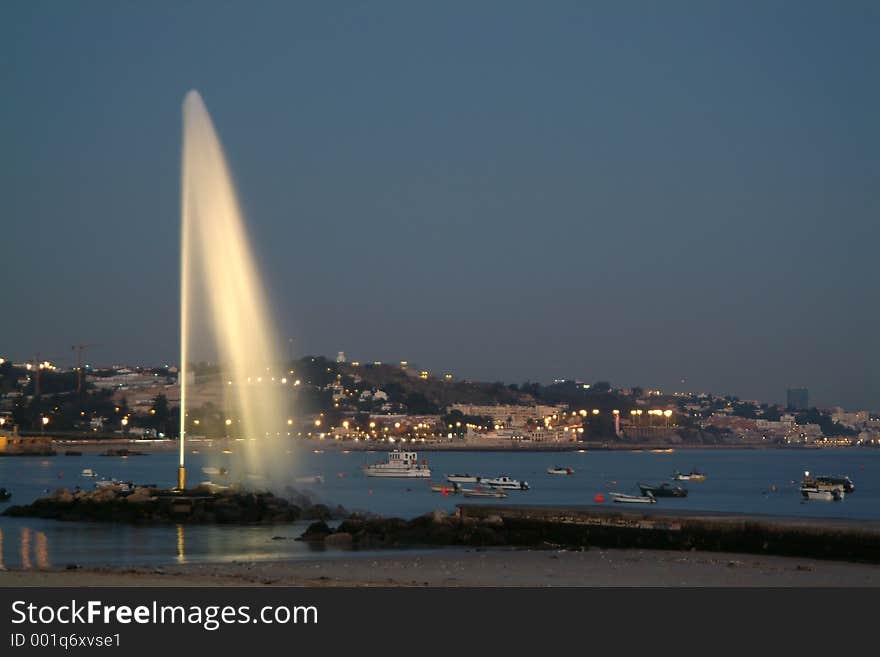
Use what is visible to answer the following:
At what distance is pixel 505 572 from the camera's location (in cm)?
2047

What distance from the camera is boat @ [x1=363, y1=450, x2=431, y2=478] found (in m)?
85.4

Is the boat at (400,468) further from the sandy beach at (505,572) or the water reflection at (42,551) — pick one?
the sandy beach at (505,572)

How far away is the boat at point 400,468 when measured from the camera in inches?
3364

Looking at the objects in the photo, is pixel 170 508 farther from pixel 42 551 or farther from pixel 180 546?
pixel 42 551

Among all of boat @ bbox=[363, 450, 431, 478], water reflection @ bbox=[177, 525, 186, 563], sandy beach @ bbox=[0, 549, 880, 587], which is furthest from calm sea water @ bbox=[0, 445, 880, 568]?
sandy beach @ bbox=[0, 549, 880, 587]

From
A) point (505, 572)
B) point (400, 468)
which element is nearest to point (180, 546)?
point (505, 572)

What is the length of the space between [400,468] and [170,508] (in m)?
50.6

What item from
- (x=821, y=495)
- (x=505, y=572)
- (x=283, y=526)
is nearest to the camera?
(x=505, y=572)

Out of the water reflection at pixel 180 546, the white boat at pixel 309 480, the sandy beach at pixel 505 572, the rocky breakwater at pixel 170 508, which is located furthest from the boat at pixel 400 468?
the sandy beach at pixel 505 572

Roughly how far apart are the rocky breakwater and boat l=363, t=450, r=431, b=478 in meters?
A: 44.9
